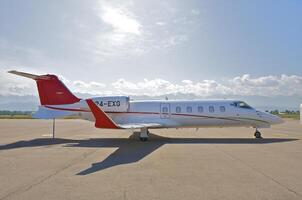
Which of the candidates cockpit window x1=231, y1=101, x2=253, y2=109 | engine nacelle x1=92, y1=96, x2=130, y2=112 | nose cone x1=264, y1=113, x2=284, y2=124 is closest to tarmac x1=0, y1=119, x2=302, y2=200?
nose cone x1=264, y1=113, x2=284, y2=124

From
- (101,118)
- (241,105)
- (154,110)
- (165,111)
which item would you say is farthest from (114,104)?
(241,105)

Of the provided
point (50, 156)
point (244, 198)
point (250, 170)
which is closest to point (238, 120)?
point (250, 170)

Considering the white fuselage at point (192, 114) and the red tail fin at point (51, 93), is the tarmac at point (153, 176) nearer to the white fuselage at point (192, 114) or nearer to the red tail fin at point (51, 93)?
the white fuselage at point (192, 114)

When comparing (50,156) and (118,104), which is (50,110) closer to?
(118,104)

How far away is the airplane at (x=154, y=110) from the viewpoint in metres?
20.3

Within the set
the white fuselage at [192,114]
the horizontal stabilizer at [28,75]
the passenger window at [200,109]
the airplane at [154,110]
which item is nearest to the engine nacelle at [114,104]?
the airplane at [154,110]

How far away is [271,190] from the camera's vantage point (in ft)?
22.4

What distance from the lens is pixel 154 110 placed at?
68.8 feet

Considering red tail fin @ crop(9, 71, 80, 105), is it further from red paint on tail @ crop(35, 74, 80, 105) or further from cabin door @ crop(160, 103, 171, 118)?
cabin door @ crop(160, 103, 171, 118)

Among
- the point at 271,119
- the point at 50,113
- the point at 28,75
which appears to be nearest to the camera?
the point at 28,75

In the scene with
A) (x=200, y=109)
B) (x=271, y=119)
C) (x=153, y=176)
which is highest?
(x=200, y=109)

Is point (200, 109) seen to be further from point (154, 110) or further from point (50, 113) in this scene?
point (50, 113)

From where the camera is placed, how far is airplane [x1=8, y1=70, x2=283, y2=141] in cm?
2031

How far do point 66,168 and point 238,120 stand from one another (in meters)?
13.8
